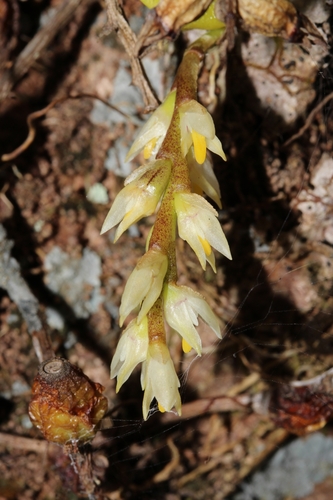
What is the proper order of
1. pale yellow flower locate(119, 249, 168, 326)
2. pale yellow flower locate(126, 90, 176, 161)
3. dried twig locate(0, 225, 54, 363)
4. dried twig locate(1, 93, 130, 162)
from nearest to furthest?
pale yellow flower locate(119, 249, 168, 326)
pale yellow flower locate(126, 90, 176, 161)
dried twig locate(0, 225, 54, 363)
dried twig locate(1, 93, 130, 162)

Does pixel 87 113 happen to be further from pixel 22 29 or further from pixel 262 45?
pixel 262 45

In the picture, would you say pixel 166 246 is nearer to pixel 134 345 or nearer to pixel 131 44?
pixel 134 345

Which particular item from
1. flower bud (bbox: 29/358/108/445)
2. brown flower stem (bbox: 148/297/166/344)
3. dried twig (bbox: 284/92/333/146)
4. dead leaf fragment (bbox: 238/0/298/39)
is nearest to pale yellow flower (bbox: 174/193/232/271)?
brown flower stem (bbox: 148/297/166/344)

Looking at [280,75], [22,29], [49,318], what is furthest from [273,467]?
[22,29]

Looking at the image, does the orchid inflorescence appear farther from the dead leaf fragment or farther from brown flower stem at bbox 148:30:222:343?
the dead leaf fragment

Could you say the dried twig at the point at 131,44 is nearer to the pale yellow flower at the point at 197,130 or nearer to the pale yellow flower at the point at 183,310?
the pale yellow flower at the point at 197,130

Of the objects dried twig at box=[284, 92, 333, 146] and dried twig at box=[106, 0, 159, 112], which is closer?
dried twig at box=[106, 0, 159, 112]
